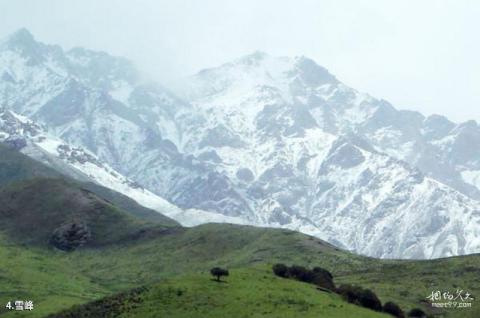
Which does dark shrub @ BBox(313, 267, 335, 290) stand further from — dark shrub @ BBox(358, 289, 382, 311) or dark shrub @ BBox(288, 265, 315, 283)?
dark shrub @ BBox(358, 289, 382, 311)

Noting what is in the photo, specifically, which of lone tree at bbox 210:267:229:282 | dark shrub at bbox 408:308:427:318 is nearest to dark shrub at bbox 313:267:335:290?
dark shrub at bbox 408:308:427:318

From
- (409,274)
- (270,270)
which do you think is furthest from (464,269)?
(270,270)

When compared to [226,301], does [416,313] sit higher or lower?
higher

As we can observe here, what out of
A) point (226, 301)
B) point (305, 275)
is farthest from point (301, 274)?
point (226, 301)

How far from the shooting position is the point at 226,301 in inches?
4754

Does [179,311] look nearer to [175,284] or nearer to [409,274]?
[175,284]

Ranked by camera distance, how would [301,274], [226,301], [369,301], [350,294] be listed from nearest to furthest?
[226,301] < [369,301] < [350,294] < [301,274]

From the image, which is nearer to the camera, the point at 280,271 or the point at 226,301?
the point at 226,301

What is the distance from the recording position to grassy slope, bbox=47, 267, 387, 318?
116 metres

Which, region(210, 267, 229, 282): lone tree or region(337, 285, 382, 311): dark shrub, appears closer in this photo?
region(337, 285, 382, 311): dark shrub

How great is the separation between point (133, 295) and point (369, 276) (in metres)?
77.3

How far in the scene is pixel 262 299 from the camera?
121625 millimetres

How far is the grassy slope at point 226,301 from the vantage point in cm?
11612

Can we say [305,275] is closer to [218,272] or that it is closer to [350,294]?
[350,294]
